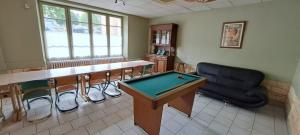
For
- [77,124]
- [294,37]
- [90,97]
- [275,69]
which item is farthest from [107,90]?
[294,37]

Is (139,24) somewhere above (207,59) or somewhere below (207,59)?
above

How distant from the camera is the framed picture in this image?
11.9 ft

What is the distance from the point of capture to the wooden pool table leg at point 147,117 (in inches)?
77.2

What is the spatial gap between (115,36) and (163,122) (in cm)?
438

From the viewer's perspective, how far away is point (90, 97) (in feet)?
11.1

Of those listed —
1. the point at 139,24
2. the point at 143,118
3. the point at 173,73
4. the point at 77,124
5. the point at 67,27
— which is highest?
the point at 139,24

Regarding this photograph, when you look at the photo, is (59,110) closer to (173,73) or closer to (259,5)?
(173,73)

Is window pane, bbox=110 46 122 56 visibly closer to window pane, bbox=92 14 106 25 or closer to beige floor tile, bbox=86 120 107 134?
window pane, bbox=92 14 106 25

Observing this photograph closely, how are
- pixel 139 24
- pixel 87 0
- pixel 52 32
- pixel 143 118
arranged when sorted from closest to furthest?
1. pixel 143 118
2. pixel 87 0
3. pixel 52 32
4. pixel 139 24

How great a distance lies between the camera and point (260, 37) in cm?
338

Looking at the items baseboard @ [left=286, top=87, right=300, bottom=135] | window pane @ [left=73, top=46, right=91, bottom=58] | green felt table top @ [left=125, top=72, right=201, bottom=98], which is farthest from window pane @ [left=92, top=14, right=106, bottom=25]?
baseboard @ [left=286, top=87, right=300, bottom=135]

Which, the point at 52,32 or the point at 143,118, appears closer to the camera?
the point at 143,118

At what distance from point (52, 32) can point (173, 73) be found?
3960 millimetres

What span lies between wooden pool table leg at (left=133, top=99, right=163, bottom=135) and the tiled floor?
152 millimetres
